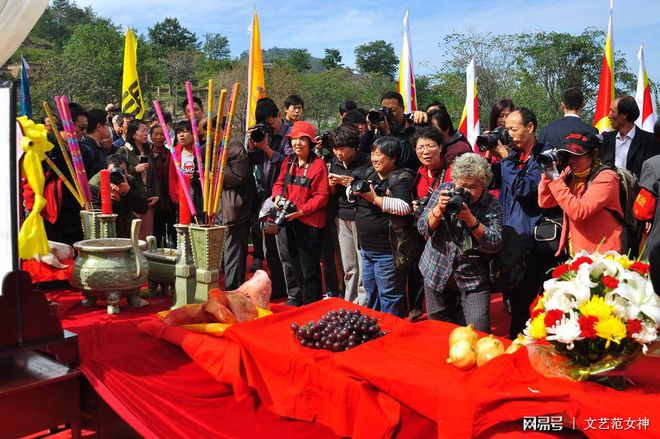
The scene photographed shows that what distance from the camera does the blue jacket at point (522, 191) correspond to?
9.62 feet

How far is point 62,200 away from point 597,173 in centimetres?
316

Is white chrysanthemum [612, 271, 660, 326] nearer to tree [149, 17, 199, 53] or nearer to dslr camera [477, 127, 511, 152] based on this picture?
dslr camera [477, 127, 511, 152]

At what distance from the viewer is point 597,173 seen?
97.9 inches

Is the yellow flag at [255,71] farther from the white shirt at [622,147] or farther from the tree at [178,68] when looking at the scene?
the tree at [178,68]

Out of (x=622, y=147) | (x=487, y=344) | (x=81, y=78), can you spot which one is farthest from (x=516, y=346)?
(x=81, y=78)

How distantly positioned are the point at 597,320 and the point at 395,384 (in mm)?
559

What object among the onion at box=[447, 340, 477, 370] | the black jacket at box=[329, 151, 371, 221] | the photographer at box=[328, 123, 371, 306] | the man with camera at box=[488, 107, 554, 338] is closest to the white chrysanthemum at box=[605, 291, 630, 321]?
the onion at box=[447, 340, 477, 370]

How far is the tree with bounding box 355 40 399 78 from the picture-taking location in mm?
65938

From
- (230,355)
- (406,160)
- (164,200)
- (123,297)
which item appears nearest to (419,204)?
(406,160)

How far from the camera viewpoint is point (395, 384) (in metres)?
1.62

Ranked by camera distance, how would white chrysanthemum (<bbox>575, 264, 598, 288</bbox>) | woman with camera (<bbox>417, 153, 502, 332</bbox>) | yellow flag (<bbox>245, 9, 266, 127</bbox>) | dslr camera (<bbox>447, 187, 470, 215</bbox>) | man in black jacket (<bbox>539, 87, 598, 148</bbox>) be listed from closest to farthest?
white chrysanthemum (<bbox>575, 264, 598, 288</bbox>), dslr camera (<bbox>447, 187, 470, 215</bbox>), woman with camera (<bbox>417, 153, 502, 332</bbox>), man in black jacket (<bbox>539, 87, 598, 148</bbox>), yellow flag (<bbox>245, 9, 266, 127</bbox>)

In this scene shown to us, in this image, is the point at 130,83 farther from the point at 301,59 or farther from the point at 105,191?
the point at 301,59

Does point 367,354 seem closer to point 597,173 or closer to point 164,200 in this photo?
point 597,173

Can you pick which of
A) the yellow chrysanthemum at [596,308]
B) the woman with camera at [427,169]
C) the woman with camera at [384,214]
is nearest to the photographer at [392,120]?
the woman with camera at [427,169]
